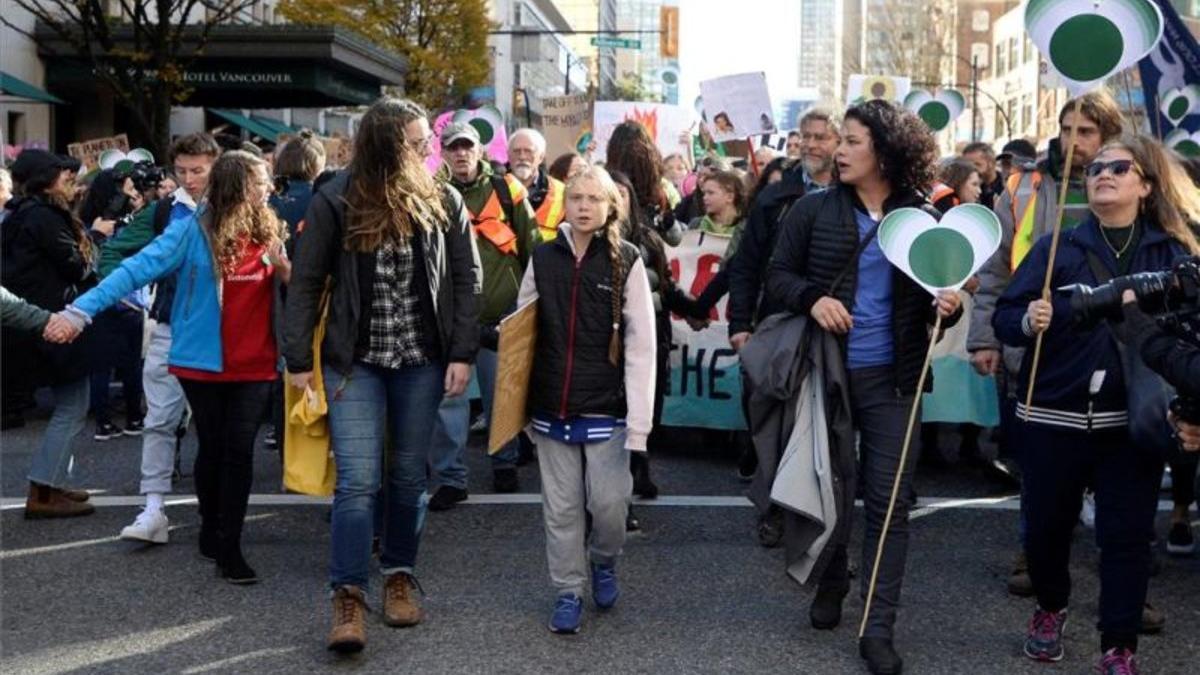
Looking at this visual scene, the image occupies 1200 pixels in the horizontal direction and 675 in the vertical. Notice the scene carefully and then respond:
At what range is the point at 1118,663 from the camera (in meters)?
5.31

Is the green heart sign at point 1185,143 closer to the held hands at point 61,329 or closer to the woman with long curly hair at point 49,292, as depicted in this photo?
Answer: the woman with long curly hair at point 49,292

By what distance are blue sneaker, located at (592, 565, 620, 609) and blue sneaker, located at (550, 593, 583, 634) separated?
24 cm

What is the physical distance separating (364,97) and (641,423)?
3318 cm

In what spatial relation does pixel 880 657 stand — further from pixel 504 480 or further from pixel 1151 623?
pixel 504 480

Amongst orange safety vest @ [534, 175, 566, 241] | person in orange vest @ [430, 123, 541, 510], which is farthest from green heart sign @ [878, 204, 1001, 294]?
orange safety vest @ [534, 175, 566, 241]

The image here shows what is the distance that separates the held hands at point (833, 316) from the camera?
5.54 meters

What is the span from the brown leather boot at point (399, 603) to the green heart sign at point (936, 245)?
210 cm

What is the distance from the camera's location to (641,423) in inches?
235

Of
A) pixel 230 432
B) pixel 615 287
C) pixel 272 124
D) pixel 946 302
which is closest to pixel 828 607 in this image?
pixel 946 302

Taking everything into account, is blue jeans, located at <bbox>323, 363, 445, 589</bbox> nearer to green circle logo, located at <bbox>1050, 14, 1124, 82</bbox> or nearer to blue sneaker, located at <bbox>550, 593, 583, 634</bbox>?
blue sneaker, located at <bbox>550, 593, 583, 634</bbox>

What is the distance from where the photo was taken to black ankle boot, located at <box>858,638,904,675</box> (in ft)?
17.9

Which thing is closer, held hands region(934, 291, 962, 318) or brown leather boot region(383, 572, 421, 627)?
held hands region(934, 291, 962, 318)

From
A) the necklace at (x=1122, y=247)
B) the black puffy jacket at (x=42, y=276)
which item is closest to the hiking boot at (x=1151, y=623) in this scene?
the necklace at (x=1122, y=247)

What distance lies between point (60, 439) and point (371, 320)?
9.43ft
